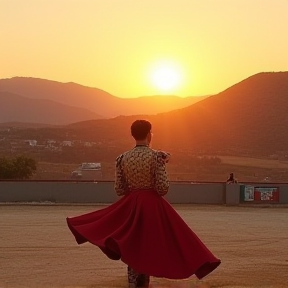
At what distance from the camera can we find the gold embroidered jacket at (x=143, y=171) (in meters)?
9.26

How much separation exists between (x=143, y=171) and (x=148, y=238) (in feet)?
2.83

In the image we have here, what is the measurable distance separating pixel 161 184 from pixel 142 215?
1.45 ft

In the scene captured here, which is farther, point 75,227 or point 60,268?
point 60,268

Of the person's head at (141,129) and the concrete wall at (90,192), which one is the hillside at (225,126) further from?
the person's head at (141,129)

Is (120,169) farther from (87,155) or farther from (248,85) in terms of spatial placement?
(248,85)

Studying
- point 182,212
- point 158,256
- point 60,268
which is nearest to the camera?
point 158,256

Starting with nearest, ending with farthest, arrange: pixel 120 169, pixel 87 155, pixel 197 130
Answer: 1. pixel 120 169
2. pixel 87 155
3. pixel 197 130

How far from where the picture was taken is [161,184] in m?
9.21

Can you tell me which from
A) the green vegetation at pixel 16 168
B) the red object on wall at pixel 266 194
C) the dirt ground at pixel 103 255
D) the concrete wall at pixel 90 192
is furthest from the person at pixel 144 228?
the green vegetation at pixel 16 168

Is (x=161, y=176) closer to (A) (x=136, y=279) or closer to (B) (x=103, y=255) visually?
(A) (x=136, y=279)

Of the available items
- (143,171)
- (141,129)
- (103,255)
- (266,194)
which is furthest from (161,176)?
(266,194)

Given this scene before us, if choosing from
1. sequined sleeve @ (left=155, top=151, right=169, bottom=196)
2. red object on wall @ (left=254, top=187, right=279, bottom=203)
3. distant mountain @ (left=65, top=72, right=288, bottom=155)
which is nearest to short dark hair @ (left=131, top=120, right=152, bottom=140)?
sequined sleeve @ (left=155, top=151, right=169, bottom=196)

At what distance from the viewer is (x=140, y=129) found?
9.44 meters

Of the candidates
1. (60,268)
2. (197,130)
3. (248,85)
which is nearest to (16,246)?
(60,268)
